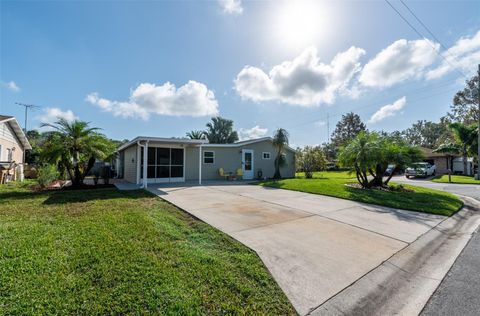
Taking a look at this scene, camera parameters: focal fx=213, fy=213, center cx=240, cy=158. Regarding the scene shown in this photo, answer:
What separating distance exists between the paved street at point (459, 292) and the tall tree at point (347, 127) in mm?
42812

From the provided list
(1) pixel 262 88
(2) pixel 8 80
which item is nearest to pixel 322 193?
(1) pixel 262 88

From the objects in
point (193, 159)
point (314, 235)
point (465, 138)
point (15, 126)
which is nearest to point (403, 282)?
point (314, 235)

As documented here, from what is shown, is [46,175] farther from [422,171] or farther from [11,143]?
[422,171]

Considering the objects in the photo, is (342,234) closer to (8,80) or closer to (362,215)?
(362,215)

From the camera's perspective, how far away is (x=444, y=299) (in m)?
2.35

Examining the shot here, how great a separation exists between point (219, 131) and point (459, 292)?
30.9 m

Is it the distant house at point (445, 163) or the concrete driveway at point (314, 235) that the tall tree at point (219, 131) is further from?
the concrete driveway at point (314, 235)

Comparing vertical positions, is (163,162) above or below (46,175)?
above

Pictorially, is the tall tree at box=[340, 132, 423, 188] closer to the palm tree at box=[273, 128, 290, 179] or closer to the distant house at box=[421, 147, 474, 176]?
the palm tree at box=[273, 128, 290, 179]

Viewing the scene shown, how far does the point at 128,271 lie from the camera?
8.32ft

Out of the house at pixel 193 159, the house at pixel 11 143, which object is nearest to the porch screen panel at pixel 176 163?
the house at pixel 193 159

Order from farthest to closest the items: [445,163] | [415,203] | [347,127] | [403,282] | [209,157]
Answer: [347,127] → [445,163] → [209,157] → [415,203] → [403,282]

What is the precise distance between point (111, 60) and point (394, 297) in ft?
42.3

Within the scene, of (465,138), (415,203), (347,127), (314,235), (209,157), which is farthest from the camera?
(347,127)
